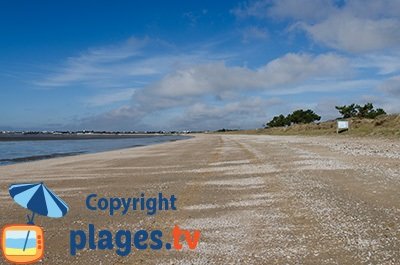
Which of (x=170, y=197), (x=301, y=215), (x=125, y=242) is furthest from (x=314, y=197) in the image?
(x=125, y=242)

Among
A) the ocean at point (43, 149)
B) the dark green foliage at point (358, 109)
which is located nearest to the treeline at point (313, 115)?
the dark green foliage at point (358, 109)

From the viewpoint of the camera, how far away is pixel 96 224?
885cm

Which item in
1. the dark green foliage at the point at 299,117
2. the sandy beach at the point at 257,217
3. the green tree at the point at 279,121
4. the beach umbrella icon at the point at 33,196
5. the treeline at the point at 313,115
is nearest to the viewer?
the beach umbrella icon at the point at 33,196

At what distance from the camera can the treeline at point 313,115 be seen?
332 ft

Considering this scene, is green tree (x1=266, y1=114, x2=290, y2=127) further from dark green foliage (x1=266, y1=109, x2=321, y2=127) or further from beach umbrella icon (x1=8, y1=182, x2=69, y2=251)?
beach umbrella icon (x1=8, y1=182, x2=69, y2=251)

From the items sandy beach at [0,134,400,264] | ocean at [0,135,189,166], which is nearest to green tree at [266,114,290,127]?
ocean at [0,135,189,166]

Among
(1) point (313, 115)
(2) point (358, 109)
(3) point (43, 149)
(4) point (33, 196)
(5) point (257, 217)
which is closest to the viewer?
(4) point (33, 196)

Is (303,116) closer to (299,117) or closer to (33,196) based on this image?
(299,117)

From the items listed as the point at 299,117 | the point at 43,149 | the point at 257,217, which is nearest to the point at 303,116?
the point at 299,117

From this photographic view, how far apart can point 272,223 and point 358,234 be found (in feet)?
5.86

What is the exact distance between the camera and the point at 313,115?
144 meters

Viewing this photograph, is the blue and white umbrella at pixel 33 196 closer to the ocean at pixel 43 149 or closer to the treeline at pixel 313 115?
the ocean at pixel 43 149

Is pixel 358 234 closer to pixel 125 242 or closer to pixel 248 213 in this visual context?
pixel 248 213

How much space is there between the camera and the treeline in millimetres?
101088
